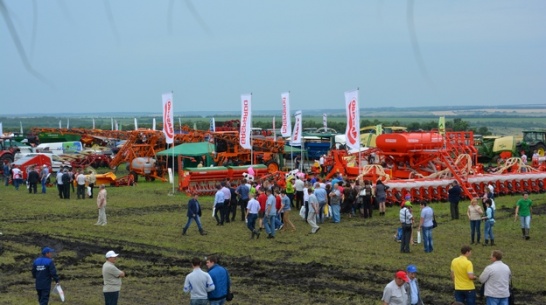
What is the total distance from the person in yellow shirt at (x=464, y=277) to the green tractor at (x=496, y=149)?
120ft

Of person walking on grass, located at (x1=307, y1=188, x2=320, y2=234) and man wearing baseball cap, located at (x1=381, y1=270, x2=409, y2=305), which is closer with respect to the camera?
man wearing baseball cap, located at (x1=381, y1=270, x2=409, y2=305)

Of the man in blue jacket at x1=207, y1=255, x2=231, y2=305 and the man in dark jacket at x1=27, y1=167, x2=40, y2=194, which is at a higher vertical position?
the man in blue jacket at x1=207, y1=255, x2=231, y2=305

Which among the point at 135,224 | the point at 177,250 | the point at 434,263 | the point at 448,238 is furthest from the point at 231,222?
the point at 434,263

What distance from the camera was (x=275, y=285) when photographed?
14664 mm

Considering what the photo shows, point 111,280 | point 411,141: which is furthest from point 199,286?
point 411,141

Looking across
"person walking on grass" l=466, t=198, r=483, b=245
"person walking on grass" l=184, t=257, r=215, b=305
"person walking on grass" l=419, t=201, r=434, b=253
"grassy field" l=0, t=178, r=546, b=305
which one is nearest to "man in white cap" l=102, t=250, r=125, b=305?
"person walking on grass" l=184, t=257, r=215, b=305

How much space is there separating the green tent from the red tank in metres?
12.7

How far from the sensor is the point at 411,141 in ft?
99.3

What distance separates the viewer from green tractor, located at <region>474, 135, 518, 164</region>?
1864 inches

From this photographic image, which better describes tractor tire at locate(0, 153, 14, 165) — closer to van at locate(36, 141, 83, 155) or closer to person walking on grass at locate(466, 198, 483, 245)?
van at locate(36, 141, 83, 155)

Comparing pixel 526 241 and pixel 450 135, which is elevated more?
pixel 450 135

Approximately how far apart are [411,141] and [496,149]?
1941 centimetres

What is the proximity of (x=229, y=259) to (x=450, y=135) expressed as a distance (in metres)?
16.4

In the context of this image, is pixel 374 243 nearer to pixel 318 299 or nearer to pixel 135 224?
pixel 318 299
